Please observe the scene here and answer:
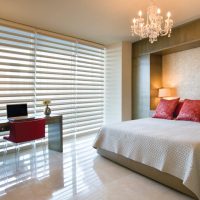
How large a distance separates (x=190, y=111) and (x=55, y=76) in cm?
303

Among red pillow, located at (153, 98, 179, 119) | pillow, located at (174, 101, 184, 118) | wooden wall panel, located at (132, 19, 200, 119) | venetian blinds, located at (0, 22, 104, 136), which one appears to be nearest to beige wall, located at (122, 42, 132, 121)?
wooden wall panel, located at (132, 19, 200, 119)

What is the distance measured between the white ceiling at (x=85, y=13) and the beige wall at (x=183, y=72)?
34.5 inches

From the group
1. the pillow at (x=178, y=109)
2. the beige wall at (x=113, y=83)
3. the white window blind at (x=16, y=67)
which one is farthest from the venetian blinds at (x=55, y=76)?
the pillow at (x=178, y=109)

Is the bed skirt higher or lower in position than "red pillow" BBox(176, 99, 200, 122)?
lower

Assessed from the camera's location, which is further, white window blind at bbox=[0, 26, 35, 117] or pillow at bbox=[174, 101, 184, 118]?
pillow at bbox=[174, 101, 184, 118]

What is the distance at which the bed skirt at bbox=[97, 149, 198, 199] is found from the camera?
7.08 feet

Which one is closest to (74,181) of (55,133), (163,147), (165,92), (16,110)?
(163,147)

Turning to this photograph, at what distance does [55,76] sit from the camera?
436 centimetres

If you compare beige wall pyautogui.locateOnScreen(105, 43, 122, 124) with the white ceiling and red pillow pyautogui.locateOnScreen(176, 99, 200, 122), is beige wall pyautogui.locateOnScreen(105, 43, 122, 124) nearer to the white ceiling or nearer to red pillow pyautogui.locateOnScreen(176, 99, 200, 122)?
the white ceiling

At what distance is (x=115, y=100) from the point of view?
518cm

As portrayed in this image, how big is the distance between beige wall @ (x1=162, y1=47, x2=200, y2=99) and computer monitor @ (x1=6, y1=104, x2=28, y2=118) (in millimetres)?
3491

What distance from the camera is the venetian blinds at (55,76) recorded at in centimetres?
362

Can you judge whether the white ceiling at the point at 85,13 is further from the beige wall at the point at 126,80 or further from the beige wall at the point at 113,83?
the beige wall at the point at 113,83

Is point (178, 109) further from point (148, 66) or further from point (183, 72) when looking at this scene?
point (148, 66)
